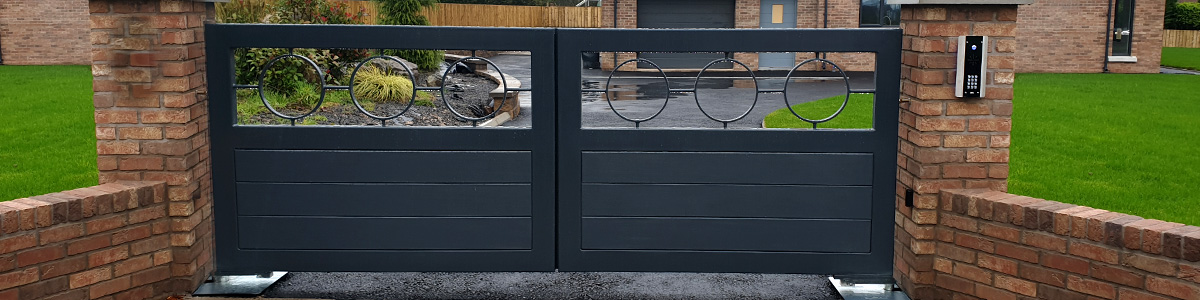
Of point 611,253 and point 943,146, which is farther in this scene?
point 611,253

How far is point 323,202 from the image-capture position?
17.4ft

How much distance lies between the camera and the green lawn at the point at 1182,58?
28.5 meters

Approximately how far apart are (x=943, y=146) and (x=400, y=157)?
2.67m

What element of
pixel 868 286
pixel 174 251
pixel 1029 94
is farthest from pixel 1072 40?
pixel 174 251

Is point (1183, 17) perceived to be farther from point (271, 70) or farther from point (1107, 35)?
point (271, 70)

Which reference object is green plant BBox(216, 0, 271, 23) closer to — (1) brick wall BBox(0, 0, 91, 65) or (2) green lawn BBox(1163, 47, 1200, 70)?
(1) brick wall BBox(0, 0, 91, 65)

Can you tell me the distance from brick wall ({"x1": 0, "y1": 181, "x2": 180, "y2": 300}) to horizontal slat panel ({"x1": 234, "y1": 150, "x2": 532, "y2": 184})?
0.55 meters

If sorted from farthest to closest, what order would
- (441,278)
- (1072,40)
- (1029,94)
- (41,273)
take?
(1072,40), (1029,94), (441,278), (41,273)

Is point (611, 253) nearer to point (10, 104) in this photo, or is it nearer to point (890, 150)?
point (890, 150)

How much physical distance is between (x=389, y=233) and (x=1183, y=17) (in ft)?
143

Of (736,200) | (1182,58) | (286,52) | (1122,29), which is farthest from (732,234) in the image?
(1182,58)

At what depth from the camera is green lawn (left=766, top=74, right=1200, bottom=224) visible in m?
7.23

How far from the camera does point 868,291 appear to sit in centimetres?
535

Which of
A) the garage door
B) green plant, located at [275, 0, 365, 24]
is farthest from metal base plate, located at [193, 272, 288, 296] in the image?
the garage door
